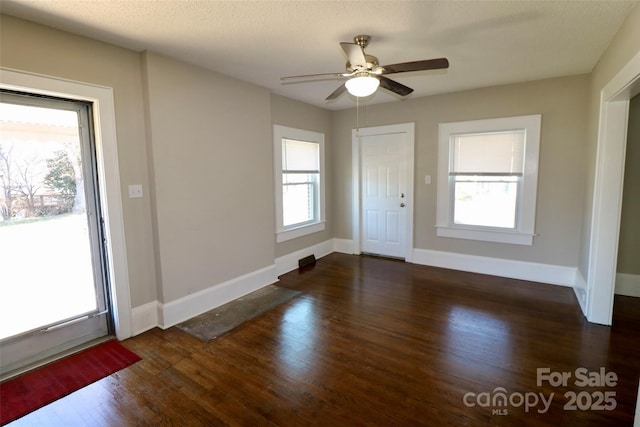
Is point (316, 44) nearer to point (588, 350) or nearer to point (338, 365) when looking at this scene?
point (338, 365)

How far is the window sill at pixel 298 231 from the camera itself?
4586 millimetres

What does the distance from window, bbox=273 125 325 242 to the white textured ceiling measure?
1.32m

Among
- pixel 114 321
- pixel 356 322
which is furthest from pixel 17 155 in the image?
pixel 356 322

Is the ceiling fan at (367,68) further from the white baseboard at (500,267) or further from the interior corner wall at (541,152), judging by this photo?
the white baseboard at (500,267)

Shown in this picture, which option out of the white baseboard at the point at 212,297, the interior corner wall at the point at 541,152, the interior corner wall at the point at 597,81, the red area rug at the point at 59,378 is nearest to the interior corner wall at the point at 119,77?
the white baseboard at the point at 212,297

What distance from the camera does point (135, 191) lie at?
112 inches

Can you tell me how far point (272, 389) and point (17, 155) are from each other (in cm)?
249

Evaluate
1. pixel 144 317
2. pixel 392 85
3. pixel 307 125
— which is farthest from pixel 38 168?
pixel 307 125

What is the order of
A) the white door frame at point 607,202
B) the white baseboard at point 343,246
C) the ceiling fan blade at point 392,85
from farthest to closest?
the white baseboard at point 343,246 → the white door frame at point 607,202 → the ceiling fan blade at point 392,85

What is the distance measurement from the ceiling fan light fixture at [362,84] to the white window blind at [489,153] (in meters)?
2.53

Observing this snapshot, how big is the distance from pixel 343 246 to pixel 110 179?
386cm

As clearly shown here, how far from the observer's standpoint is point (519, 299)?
11.8 feet

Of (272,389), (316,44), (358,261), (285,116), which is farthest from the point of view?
(358,261)

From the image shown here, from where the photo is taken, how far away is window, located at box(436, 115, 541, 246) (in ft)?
13.2
